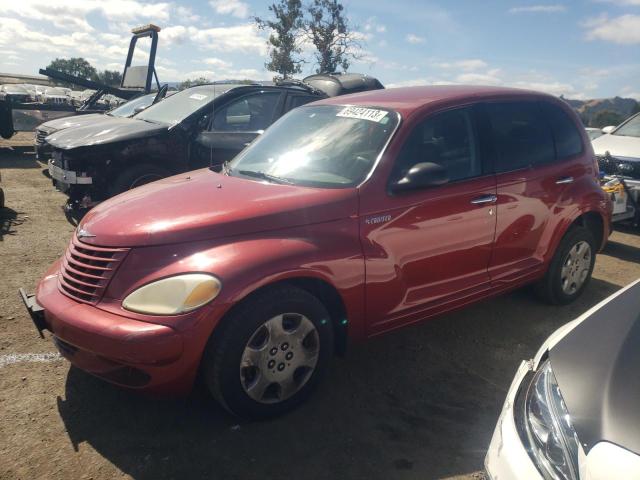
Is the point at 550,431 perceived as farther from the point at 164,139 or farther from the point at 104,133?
the point at 104,133

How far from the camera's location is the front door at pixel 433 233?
304 centimetres

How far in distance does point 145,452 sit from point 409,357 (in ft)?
5.84

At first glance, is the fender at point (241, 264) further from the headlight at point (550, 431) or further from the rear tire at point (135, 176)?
the rear tire at point (135, 176)

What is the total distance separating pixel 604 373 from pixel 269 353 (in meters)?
1.52

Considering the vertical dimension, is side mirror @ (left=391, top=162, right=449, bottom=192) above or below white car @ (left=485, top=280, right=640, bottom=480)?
above

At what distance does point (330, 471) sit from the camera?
2.43 metres

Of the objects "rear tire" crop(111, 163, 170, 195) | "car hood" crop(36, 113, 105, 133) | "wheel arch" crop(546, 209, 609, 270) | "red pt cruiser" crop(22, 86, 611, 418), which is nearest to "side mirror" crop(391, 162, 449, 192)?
"red pt cruiser" crop(22, 86, 611, 418)

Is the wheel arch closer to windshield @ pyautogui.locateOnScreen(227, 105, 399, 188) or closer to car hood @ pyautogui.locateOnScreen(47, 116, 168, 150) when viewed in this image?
windshield @ pyautogui.locateOnScreen(227, 105, 399, 188)

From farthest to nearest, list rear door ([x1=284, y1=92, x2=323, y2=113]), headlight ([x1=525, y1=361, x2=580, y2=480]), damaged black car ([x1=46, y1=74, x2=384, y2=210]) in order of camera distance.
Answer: rear door ([x1=284, y1=92, x2=323, y2=113]) → damaged black car ([x1=46, y1=74, x2=384, y2=210]) → headlight ([x1=525, y1=361, x2=580, y2=480])

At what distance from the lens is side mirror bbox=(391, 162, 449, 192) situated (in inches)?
119

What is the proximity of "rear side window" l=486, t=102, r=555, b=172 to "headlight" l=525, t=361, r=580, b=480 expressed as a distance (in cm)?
210

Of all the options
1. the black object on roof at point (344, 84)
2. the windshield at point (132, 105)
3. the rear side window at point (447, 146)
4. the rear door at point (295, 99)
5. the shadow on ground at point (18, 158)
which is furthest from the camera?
the shadow on ground at point (18, 158)

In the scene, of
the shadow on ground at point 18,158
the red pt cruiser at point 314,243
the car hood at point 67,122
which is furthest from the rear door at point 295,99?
the shadow on ground at point 18,158

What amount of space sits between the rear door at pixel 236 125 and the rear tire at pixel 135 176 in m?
0.47
